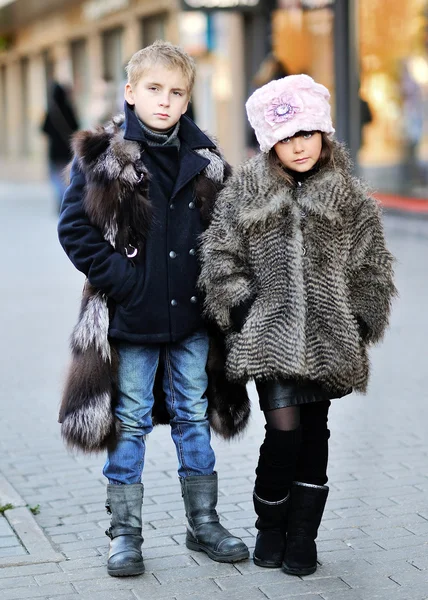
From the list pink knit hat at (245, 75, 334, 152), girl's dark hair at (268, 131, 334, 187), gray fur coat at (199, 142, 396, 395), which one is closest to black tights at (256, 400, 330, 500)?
gray fur coat at (199, 142, 396, 395)

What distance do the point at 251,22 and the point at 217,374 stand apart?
1461cm

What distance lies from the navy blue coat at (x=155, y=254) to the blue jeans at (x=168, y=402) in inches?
3.7

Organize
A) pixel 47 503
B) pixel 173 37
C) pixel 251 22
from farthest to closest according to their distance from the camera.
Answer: pixel 173 37, pixel 251 22, pixel 47 503

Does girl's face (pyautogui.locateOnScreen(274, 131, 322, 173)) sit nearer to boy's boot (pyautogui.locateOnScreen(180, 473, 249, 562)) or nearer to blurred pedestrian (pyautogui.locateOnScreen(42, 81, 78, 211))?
boy's boot (pyautogui.locateOnScreen(180, 473, 249, 562))

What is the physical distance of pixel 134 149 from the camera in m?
3.88

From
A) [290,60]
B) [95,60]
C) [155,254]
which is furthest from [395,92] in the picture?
[95,60]

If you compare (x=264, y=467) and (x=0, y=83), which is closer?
(x=264, y=467)

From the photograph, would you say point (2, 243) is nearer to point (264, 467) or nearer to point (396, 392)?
point (396, 392)

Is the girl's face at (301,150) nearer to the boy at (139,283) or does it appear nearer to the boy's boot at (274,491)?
the boy at (139,283)

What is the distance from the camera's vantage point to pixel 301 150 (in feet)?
12.3

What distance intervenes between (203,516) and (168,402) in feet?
1.40

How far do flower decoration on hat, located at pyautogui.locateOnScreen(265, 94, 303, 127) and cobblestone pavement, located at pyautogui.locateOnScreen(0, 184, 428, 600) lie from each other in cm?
153

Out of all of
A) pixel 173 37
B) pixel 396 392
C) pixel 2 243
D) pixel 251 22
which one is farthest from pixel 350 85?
pixel 396 392

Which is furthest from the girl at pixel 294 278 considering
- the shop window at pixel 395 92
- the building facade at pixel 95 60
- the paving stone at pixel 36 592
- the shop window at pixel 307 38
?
the shop window at pixel 307 38
